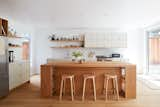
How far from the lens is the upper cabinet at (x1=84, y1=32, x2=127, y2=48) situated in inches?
324

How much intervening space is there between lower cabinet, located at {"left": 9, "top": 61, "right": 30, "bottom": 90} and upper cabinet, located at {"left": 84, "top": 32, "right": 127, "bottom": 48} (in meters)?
3.24

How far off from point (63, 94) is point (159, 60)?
18.7 feet

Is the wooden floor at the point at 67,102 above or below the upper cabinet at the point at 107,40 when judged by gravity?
below

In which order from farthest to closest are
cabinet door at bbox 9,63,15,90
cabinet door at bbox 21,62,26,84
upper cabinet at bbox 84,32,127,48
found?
upper cabinet at bbox 84,32,127,48 < cabinet door at bbox 21,62,26,84 < cabinet door at bbox 9,63,15,90

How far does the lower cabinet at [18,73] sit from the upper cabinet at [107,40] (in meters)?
3.24

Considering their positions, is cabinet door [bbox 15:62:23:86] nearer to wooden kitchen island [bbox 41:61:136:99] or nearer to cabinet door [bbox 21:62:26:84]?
cabinet door [bbox 21:62:26:84]

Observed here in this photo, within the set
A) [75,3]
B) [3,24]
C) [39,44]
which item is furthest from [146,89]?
[39,44]

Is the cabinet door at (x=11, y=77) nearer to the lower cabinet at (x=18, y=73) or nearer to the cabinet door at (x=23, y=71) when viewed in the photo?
the lower cabinet at (x=18, y=73)

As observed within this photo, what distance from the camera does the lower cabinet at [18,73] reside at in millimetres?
5258

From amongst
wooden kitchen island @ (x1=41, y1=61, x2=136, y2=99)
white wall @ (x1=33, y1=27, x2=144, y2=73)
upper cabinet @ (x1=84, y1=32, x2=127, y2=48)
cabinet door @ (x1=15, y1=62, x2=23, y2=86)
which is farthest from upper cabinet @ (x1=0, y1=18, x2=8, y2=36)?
upper cabinet @ (x1=84, y1=32, x2=127, y2=48)

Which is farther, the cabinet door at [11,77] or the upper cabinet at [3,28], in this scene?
the cabinet door at [11,77]

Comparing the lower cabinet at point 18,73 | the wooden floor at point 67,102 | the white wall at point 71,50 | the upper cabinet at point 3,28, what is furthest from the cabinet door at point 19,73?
the white wall at point 71,50

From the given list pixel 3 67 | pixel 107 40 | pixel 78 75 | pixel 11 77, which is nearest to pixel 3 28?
pixel 3 67

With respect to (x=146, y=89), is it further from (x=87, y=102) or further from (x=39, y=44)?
(x=39, y=44)
